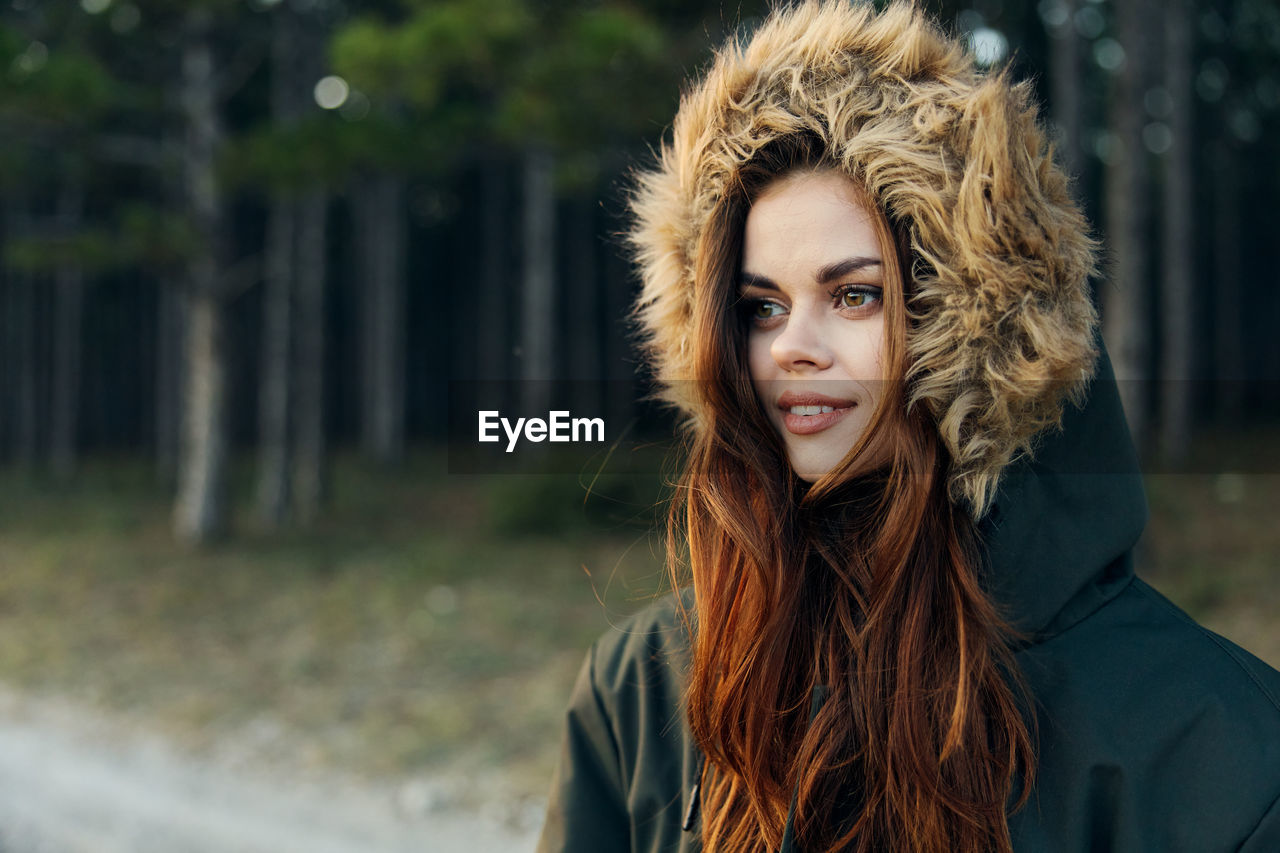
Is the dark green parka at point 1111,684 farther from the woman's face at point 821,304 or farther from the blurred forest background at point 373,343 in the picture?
the blurred forest background at point 373,343

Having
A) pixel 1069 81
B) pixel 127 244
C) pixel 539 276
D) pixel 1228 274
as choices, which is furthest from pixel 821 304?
pixel 1228 274

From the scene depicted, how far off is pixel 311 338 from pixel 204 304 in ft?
6.93

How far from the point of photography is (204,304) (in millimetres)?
10164

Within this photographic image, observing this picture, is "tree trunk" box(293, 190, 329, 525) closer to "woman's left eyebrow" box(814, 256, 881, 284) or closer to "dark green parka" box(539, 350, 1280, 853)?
"woman's left eyebrow" box(814, 256, 881, 284)

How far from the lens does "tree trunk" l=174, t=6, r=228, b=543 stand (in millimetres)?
9977

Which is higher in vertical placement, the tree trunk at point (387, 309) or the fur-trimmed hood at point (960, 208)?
the tree trunk at point (387, 309)

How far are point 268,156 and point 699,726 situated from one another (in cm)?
864

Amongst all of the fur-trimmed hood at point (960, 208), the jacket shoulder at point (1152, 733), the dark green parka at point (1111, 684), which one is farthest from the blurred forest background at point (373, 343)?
the jacket shoulder at point (1152, 733)

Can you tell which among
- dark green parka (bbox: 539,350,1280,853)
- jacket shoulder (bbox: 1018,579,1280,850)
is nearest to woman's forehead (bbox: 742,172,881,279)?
dark green parka (bbox: 539,350,1280,853)

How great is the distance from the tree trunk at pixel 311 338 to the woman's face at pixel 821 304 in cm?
1094

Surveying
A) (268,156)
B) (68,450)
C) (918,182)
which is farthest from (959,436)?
(68,450)

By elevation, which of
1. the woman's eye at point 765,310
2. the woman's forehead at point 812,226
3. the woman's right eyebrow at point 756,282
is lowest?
the woman's eye at point 765,310

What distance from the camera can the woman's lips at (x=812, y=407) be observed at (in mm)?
1486

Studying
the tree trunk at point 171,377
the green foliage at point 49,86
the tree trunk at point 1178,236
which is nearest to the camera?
the green foliage at point 49,86
